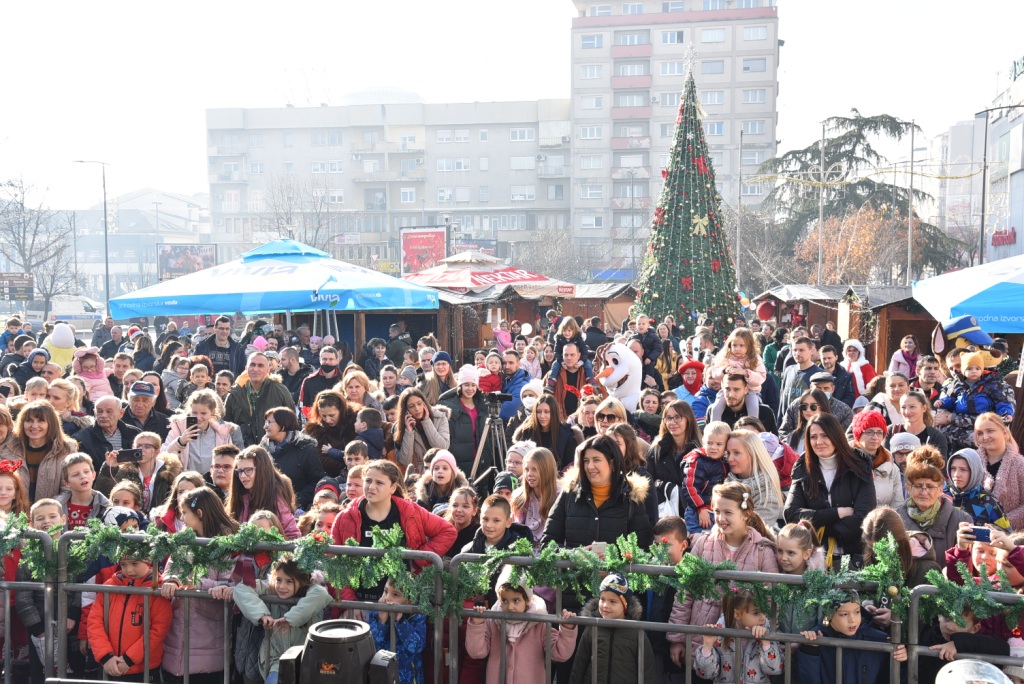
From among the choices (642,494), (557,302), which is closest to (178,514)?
(642,494)

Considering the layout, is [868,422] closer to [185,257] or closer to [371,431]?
[371,431]

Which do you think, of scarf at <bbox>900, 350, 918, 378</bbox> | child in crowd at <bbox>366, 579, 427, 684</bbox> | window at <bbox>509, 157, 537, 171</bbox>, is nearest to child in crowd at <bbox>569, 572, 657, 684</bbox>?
child in crowd at <bbox>366, 579, 427, 684</bbox>

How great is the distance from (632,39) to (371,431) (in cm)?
8403

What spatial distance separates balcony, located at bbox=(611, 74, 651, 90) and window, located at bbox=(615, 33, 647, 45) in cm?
313

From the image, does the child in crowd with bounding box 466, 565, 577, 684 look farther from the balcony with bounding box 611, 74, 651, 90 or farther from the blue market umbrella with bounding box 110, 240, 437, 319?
the balcony with bounding box 611, 74, 651, 90

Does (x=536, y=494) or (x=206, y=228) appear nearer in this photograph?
(x=536, y=494)

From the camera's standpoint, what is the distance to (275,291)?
1225 centimetres

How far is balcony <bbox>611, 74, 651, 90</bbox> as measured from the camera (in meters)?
85.6

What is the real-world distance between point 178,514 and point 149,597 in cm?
83

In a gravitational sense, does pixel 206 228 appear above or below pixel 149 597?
above

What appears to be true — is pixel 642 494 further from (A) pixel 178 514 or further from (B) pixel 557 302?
(B) pixel 557 302

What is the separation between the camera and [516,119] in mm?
93312

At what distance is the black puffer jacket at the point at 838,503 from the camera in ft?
19.3

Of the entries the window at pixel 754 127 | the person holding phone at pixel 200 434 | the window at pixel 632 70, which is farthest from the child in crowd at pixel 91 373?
the window at pixel 632 70
